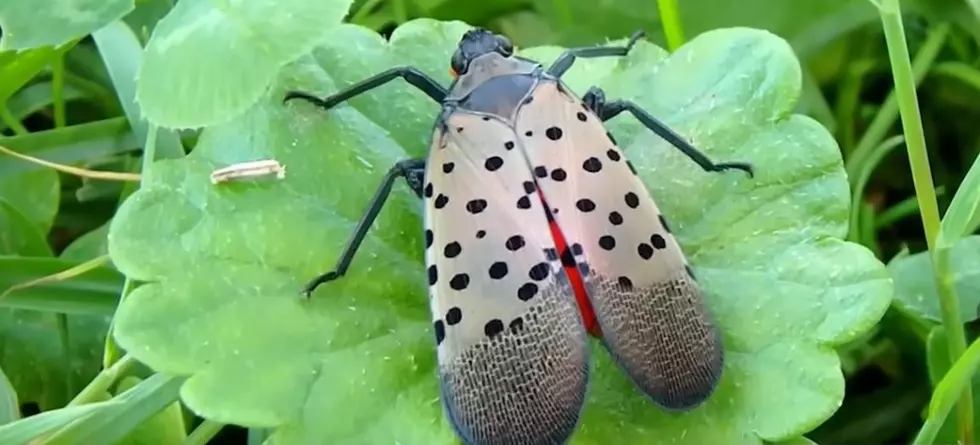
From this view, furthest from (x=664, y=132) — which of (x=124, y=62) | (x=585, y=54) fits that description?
(x=124, y=62)

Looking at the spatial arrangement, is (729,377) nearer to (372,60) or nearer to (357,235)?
(357,235)

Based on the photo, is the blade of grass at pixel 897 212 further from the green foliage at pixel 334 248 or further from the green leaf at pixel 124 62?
the green leaf at pixel 124 62

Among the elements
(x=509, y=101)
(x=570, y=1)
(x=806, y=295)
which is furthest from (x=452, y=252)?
(x=570, y=1)

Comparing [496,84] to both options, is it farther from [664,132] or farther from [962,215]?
[962,215]

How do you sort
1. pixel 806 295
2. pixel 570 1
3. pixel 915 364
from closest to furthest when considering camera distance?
1. pixel 806 295
2. pixel 915 364
3. pixel 570 1

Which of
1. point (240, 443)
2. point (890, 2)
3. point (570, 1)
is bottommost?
point (240, 443)

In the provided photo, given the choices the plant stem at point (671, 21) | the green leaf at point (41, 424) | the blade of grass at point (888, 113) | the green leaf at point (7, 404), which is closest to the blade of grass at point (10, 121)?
the green leaf at point (7, 404)
